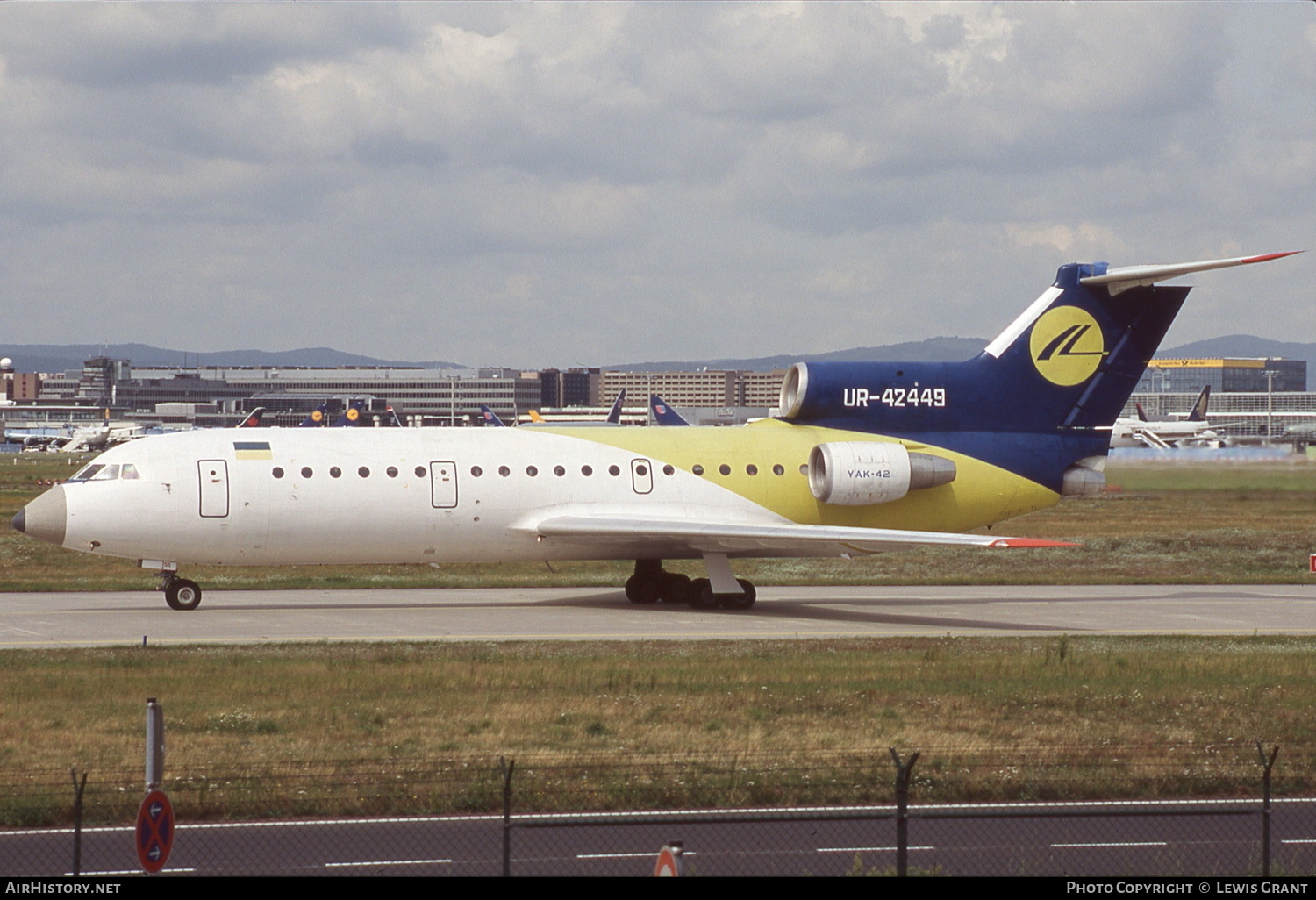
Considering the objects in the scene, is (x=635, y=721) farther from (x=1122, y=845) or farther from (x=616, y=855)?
(x=1122, y=845)

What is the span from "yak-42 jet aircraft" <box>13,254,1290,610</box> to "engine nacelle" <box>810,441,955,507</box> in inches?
1.8

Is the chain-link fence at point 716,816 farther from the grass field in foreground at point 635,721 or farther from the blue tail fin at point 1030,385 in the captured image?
the blue tail fin at point 1030,385

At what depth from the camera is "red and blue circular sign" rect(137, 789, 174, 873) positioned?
11680 mm

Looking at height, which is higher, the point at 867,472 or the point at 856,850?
the point at 867,472

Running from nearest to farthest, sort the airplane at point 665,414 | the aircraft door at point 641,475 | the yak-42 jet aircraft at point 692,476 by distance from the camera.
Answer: the yak-42 jet aircraft at point 692,476 → the aircraft door at point 641,475 → the airplane at point 665,414

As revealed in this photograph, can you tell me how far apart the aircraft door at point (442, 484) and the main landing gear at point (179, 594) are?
19.0ft

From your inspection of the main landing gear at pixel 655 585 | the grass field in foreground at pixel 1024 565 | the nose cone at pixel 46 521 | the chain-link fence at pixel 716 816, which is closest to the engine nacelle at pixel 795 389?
the main landing gear at pixel 655 585

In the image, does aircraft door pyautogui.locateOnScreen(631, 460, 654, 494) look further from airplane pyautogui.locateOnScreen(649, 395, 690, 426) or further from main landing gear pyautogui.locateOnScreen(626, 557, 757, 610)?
airplane pyautogui.locateOnScreen(649, 395, 690, 426)

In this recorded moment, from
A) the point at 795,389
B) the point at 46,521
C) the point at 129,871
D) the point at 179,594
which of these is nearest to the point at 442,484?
the point at 179,594

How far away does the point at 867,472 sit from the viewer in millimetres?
35656

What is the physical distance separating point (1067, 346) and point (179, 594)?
2217 centimetres

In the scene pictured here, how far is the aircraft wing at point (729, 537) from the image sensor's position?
3297 cm

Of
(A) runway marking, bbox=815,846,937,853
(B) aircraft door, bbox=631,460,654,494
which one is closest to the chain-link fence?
(A) runway marking, bbox=815,846,937,853
